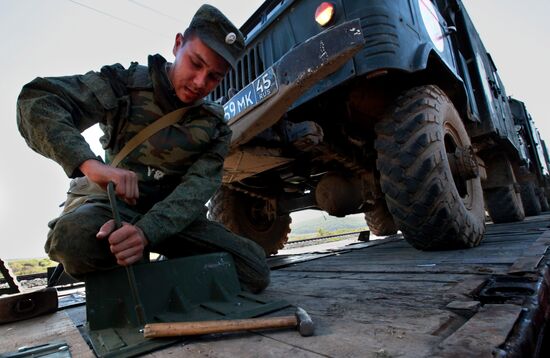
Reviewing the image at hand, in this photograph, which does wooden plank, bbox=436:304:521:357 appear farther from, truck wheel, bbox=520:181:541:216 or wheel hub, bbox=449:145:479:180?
truck wheel, bbox=520:181:541:216

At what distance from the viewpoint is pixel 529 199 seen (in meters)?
6.53

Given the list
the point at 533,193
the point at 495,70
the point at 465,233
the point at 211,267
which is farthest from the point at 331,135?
the point at 533,193

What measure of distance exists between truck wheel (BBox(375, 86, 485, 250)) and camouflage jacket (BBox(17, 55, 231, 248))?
107cm

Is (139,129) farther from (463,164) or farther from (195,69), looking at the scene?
(463,164)

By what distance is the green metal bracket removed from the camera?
106 centimetres

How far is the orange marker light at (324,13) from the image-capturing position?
6.82 ft

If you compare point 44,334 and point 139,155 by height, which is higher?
point 139,155

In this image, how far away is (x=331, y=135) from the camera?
8.78 ft

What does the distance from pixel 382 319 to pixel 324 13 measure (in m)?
1.92

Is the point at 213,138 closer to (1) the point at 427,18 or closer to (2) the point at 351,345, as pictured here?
(2) the point at 351,345

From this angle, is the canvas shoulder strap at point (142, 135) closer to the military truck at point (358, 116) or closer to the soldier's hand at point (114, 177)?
the soldier's hand at point (114, 177)

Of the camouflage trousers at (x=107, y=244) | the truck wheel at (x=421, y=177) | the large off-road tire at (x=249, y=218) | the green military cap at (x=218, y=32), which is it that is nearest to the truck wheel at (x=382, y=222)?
the large off-road tire at (x=249, y=218)

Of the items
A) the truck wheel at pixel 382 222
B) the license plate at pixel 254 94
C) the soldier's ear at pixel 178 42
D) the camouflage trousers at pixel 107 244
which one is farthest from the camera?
the truck wheel at pixel 382 222

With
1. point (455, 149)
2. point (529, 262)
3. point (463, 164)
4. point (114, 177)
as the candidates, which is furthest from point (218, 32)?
point (455, 149)
